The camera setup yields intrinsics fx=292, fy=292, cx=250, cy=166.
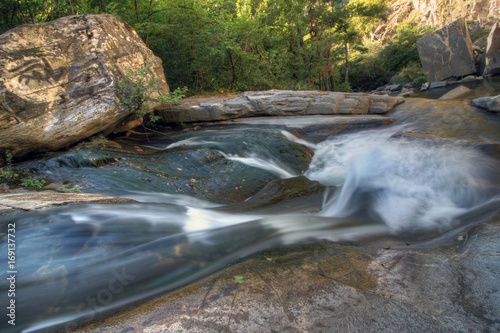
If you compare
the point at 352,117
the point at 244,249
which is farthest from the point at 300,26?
the point at 244,249

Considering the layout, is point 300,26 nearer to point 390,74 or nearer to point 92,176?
point 92,176

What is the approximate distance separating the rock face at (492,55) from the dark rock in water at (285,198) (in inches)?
788

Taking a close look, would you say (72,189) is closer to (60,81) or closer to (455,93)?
(60,81)

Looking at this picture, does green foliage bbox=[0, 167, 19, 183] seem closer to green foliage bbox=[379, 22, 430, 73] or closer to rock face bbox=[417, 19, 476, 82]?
rock face bbox=[417, 19, 476, 82]

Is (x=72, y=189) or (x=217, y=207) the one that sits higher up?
(x=72, y=189)

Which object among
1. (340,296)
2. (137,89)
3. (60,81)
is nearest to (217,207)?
(340,296)

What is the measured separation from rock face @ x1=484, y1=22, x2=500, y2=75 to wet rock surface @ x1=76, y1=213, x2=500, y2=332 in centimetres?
2136

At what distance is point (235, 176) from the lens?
563 centimetres

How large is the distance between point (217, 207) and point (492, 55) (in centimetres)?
2224

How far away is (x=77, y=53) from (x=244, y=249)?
6.02 metres

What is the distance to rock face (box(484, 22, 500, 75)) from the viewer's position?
1789 cm

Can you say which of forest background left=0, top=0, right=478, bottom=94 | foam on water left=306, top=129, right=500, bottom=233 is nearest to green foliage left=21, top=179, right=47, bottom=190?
foam on water left=306, top=129, right=500, bottom=233

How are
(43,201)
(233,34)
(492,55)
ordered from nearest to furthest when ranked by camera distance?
(43,201) → (233,34) → (492,55)

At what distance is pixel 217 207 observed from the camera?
4.57 meters
